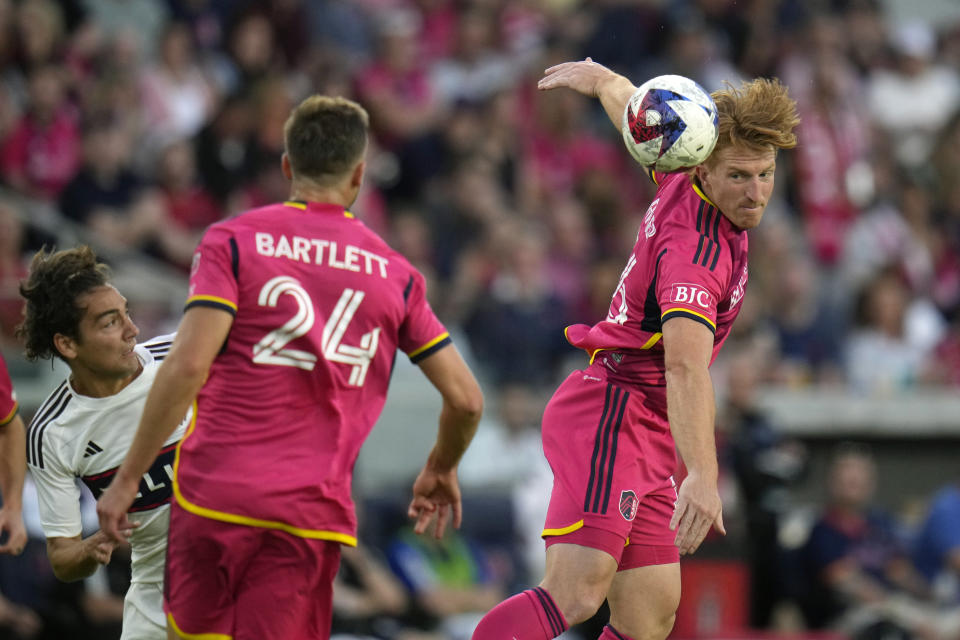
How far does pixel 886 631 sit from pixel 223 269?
716 centimetres

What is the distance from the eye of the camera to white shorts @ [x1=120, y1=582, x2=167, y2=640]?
5629mm

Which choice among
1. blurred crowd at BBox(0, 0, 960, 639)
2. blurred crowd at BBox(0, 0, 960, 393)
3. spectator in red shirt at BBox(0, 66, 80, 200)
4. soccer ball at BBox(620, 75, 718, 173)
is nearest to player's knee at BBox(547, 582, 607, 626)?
soccer ball at BBox(620, 75, 718, 173)

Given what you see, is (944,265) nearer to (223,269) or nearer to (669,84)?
(669,84)

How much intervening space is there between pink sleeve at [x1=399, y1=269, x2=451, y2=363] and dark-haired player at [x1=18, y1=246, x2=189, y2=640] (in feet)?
3.40

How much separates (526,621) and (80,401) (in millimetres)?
1921

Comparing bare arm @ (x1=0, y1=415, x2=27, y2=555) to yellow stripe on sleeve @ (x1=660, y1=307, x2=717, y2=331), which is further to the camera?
bare arm @ (x1=0, y1=415, x2=27, y2=555)

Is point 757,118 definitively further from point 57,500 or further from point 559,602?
point 57,500

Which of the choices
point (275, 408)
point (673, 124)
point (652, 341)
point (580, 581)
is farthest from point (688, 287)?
point (275, 408)

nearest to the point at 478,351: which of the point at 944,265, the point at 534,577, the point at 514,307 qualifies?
the point at 514,307

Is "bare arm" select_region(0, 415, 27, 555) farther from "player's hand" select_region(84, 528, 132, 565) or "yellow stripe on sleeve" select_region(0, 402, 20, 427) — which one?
"player's hand" select_region(84, 528, 132, 565)

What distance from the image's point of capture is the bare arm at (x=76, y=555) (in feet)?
16.6

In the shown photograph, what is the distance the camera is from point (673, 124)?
532 cm

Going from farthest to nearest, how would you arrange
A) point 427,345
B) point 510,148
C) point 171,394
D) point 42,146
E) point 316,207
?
1. point 510,148
2. point 42,146
3. point 427,345
4. point 316,207
5. point 171,394

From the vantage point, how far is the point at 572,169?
13969 millimetres
